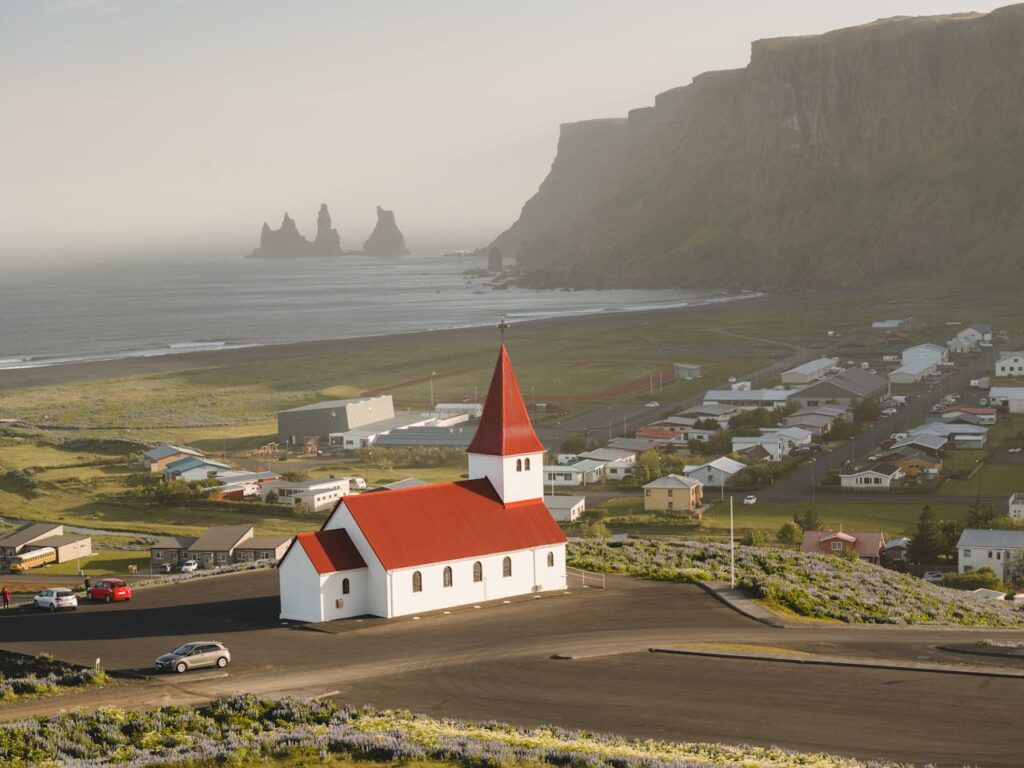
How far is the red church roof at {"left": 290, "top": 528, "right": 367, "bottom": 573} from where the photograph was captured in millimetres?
35750

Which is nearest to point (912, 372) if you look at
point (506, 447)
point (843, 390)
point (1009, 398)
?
point (843, 390)

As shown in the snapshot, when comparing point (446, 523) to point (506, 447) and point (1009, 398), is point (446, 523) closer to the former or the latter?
point (506, 447)

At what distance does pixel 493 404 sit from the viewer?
39594mm

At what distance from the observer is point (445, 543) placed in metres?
37.1

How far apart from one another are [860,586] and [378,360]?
97.2 m

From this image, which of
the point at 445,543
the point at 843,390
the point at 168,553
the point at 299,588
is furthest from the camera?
the point at 843,390

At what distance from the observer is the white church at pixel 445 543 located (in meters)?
36.0

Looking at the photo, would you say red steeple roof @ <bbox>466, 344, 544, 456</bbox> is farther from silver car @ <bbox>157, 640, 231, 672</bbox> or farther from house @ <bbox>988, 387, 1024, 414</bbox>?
house @ <bbox>988, 387, 1024, 414</bbox>

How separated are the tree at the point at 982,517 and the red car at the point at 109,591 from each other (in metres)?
37.2

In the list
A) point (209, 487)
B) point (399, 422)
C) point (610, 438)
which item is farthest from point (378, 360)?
point (209, 487)

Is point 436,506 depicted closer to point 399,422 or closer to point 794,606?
point 794,606

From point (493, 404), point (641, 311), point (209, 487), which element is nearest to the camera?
point (493, 404)

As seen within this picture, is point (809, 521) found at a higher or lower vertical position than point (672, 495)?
lower

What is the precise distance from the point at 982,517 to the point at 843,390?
44114 mm
